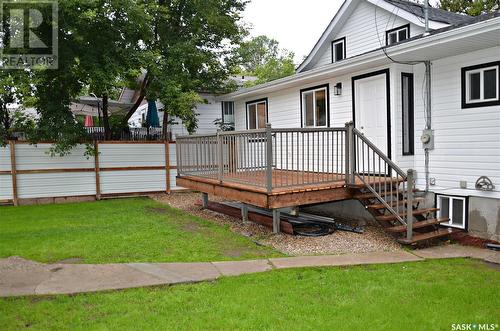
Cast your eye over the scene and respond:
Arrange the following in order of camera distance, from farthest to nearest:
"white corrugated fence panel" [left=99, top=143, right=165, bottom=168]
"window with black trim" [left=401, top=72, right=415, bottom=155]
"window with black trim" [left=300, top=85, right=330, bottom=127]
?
"white corrugated fence panel" [left=99, top=143, right=165, bottom=168] → "window with black trim" [left=300, top=85, right=330, bottom=127] → "window with black trim" [left=401, top=72, right=415, bottom=155]

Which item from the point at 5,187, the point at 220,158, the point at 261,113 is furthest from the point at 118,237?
the point at 261,113

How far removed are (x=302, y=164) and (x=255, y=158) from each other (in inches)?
44.9

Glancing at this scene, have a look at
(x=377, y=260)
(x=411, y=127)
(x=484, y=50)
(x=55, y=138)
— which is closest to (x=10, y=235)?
(x=55, y=138)

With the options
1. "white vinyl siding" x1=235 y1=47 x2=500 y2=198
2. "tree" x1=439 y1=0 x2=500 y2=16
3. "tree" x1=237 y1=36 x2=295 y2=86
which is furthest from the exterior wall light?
"tree" x1=439 y1=0 x2=500 y2=16

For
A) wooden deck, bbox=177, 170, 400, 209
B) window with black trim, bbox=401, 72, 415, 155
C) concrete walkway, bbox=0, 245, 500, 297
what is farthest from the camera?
window with black trim, bbox=401, 72, 415, 155

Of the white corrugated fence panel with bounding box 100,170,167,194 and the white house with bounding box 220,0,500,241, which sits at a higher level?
the white house with bounding box 220,0,500,241

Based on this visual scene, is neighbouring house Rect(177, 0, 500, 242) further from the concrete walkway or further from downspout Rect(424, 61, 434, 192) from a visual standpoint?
the concrete walkway

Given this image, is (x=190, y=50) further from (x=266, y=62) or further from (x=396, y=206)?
(x=266, y=62)

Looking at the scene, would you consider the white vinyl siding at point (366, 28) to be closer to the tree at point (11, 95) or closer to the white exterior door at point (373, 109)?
the white exterior door at point (373, 109)

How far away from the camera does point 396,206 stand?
6.81 m

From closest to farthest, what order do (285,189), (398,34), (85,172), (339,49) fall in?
(285,189) < (398,34) < (85,172) < (339,49)

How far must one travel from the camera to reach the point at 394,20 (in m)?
10.9

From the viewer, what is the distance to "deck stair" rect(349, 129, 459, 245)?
21.1ft

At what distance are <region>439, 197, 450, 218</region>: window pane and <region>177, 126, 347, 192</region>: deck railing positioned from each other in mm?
1937
